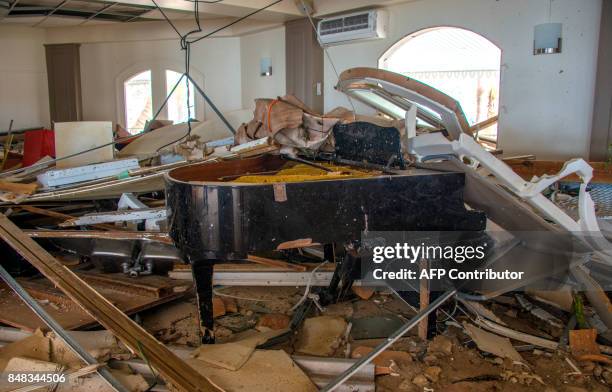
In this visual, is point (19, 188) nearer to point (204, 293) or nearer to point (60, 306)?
point (60, 306)

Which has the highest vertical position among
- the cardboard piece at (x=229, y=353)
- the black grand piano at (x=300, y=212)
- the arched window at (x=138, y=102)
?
the arched window at (x=138, y=102)

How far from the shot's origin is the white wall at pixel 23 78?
1002 cm

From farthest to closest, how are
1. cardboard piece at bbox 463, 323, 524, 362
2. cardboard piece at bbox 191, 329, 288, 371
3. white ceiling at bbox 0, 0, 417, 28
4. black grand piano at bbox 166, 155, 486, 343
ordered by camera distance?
white ceiling at bbox 0, 0, 417, 28 < cardboard piece at bbox 463, 323, 524, 362 < cardboard piece at bbox 191, 329, 288, 371 < black grand piano at bbox 166, 155, 486, 343

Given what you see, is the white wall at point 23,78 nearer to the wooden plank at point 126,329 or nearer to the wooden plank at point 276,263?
the wooden plank at point 126,329

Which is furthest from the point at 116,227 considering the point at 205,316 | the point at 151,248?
the point at 205,316

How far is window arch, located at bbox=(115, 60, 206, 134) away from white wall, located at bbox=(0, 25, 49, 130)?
5.40ft

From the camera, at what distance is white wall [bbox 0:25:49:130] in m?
10.0

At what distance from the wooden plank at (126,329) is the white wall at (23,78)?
853cm

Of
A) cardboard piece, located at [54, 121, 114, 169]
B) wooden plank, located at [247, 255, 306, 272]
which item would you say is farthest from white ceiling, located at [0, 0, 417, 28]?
wooden plank, located at [247, 255, 306, 272]

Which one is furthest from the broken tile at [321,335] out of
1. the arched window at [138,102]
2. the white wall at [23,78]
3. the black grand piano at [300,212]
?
the white wall at [23,78]

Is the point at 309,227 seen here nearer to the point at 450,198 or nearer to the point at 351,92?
the point at 450,198

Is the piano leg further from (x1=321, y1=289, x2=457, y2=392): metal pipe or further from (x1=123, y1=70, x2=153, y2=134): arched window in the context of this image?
(x1=123, y1=70, x2=153, y2=134): arched window

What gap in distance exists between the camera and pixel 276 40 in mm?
8484

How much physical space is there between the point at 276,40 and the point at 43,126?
561 centimetres
